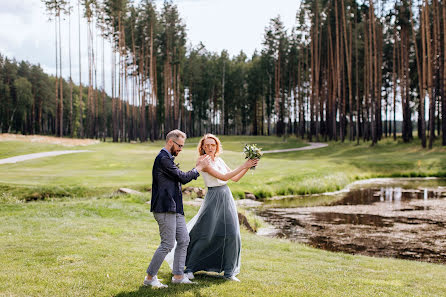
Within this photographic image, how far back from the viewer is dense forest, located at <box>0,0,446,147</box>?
45625 millimetres

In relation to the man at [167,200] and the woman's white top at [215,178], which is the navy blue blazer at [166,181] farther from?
the woman's white top at [215,178]

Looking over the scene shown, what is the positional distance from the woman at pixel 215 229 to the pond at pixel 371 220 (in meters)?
6.04

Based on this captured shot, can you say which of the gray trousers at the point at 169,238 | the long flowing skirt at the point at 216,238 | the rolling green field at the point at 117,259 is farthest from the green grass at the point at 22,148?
the gray trousers at the point at 169,238

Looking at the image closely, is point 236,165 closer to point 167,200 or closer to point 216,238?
point 216,238

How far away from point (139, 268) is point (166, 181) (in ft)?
6.56

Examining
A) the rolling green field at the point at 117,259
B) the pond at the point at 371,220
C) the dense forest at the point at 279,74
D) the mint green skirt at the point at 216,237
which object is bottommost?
the pond at the point at 371,220

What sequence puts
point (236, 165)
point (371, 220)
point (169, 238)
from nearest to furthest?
point (169, 238) → point (371, 220) → point (236, 165)

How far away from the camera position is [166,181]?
5.92m

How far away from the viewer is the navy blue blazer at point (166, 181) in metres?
5.84

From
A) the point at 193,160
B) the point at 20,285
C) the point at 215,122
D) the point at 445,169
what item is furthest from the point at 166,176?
the point at 215,122

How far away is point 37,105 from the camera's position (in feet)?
288

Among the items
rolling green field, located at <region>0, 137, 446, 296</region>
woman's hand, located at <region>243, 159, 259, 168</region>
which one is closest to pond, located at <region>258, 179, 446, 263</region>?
rolling green field, located at <region>0, 137, 446, 296</region>

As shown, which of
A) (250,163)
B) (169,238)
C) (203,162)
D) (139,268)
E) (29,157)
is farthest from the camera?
(29,157)

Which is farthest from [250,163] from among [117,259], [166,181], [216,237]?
[117,259]
